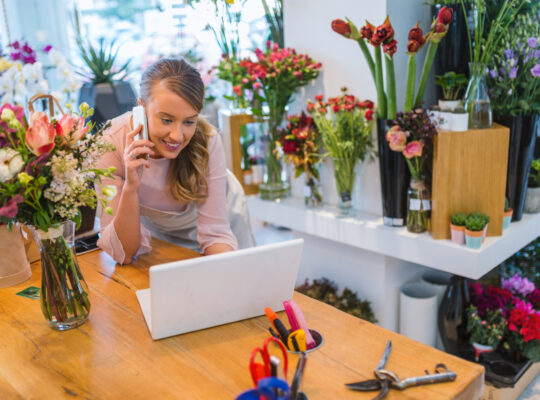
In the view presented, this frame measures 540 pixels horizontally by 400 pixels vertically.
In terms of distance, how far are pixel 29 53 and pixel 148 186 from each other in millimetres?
1440

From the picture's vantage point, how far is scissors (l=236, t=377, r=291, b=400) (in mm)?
805

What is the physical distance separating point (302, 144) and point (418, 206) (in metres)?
0.64

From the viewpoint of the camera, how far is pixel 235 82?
8.73 ft

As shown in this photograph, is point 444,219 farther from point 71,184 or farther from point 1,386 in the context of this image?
point 1,386

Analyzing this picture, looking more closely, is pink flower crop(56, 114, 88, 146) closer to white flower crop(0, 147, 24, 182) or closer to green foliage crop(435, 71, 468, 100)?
white flower crop(0, 147, 24, 182)

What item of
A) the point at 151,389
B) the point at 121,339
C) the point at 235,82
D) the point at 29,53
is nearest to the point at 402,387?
the point at 151,389

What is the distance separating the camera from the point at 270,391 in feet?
2.64

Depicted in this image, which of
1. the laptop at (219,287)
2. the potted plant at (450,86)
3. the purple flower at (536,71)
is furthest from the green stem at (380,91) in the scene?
the laptop at (219,287)

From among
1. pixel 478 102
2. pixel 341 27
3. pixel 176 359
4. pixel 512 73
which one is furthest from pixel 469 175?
pixel 176 359

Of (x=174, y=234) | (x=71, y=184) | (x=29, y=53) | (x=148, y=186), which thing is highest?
(x=29, y=53)

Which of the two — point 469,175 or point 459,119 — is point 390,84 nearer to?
point 459,119

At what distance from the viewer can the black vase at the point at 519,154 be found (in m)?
2.09

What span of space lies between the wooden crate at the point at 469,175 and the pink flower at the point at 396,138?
0.41 feet

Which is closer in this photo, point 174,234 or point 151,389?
point 151,389
